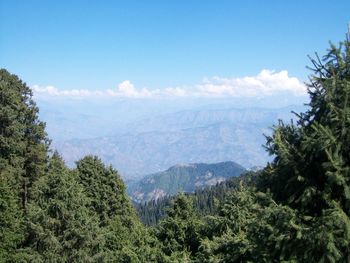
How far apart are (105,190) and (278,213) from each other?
36440mm

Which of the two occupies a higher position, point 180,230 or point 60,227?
point 60,227

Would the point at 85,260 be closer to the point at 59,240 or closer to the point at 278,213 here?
the point at 59,240

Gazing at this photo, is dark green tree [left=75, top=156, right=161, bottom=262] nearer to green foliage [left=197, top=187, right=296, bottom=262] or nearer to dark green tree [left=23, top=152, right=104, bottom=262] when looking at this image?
dark green tree [left=23, top=152, right=104, bottom=262]

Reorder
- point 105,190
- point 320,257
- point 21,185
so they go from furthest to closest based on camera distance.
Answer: point 105,190, point 21,185, point 320,257

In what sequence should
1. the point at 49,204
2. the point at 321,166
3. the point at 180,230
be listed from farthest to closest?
the point at 180,230, the point at 49,204, the point at 321,166

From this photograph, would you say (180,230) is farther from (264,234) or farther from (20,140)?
(20,140)

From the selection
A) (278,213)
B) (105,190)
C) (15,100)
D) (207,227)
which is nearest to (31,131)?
(15,100)

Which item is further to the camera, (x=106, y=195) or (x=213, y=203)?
(x=106, y=195)

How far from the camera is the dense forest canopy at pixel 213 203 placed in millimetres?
9266

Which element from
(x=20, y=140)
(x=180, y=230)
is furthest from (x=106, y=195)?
(x=180, y=230)

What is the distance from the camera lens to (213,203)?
26484 millimetres

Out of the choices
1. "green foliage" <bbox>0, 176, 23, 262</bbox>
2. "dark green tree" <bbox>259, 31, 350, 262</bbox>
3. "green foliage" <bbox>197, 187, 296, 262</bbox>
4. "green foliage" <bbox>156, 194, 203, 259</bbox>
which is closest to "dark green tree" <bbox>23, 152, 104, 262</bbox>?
"green foliage" <bbox>156, 194, 203, 259</bbox>

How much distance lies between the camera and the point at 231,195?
846 inches

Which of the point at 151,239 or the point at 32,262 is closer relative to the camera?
the point at 32,262
